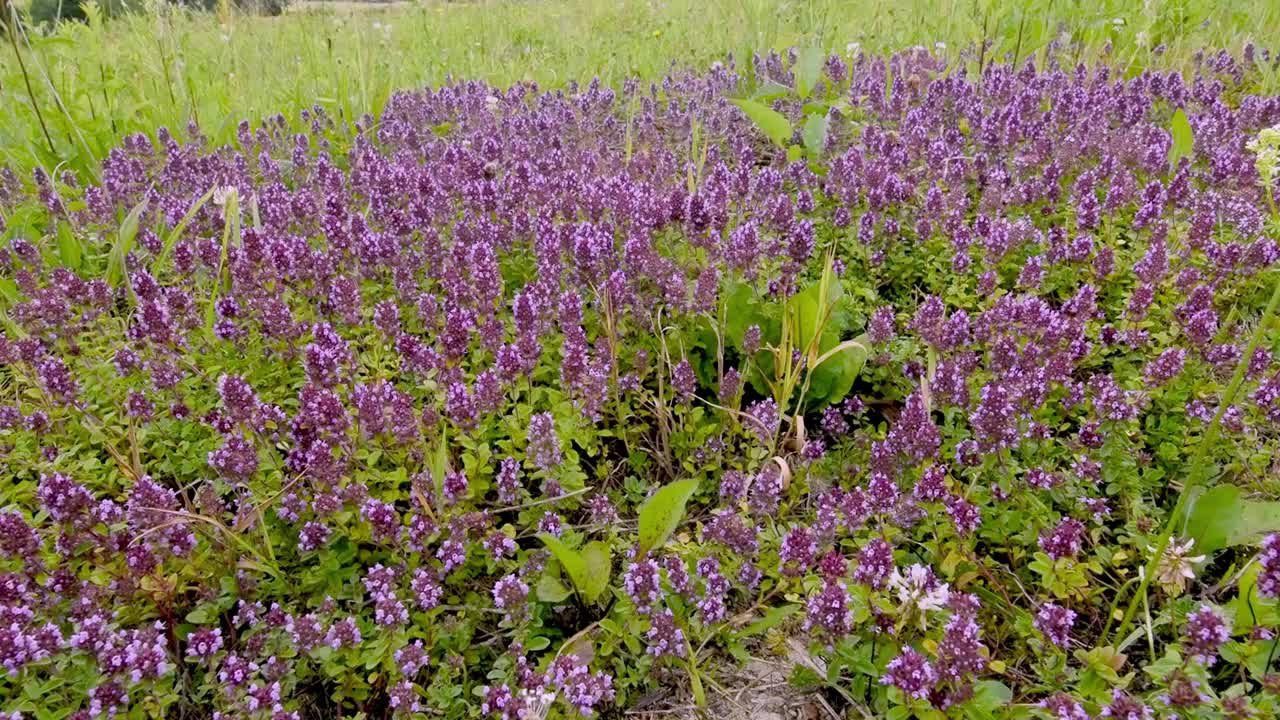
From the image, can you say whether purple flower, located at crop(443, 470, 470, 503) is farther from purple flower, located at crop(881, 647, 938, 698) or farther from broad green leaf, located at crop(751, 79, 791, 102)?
broad green leaf, located at crop(751, 79, 791, 102)

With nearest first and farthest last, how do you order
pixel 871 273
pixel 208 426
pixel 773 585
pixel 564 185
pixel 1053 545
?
pixel 1053 545, pixel 773 585, pixel 208 426, pixel 871 273, pixel 564 185

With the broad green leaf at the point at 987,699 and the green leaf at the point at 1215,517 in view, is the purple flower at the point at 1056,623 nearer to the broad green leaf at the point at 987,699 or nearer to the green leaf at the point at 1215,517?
the broad green leaf at the point at 987,699

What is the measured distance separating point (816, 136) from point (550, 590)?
3.65 metres

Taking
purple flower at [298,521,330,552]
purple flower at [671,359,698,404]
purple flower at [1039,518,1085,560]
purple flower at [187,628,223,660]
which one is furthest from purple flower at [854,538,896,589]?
purple flower at [187,628,223,660]

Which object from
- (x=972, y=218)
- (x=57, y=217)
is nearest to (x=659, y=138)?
(x=972, y=218)

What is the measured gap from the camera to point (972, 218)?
4.49 meters

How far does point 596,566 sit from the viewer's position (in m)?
2.50

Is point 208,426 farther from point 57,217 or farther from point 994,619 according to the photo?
point 994,619

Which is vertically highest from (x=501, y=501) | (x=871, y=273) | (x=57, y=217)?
(x=57, y=217)

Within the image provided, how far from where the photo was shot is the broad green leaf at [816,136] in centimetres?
511

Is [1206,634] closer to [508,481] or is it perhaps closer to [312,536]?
[508,481]

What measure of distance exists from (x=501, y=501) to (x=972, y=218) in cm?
312

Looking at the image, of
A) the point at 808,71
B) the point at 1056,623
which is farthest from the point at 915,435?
the point at 808,71

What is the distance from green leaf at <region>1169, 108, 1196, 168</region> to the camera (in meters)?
4.57
